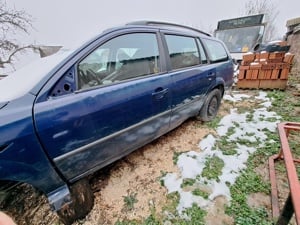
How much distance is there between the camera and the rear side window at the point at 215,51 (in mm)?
3069

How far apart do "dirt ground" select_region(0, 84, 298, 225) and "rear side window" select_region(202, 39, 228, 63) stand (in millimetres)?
1662

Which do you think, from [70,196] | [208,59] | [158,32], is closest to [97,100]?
[70,196]

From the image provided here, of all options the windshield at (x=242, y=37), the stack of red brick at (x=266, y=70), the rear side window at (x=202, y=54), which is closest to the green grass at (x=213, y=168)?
the rear side window at (x=202, y=54)

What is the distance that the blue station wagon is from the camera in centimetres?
123

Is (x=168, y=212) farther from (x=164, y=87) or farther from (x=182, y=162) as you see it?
(x=164, y=87)

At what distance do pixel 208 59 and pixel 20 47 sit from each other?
15.3 metres

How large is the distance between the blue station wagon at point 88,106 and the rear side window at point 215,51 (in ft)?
2.32

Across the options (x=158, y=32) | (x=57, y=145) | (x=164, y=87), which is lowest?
(x=57, y=145)

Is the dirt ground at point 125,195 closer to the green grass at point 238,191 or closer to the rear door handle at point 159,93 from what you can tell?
the green grass at point 238,191

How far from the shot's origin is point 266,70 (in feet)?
15.7

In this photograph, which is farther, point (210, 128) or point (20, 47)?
point (20, 47)

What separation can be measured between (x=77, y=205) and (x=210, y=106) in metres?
2.70

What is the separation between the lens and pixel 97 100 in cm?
153

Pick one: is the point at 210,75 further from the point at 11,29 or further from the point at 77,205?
the point at 11,29
